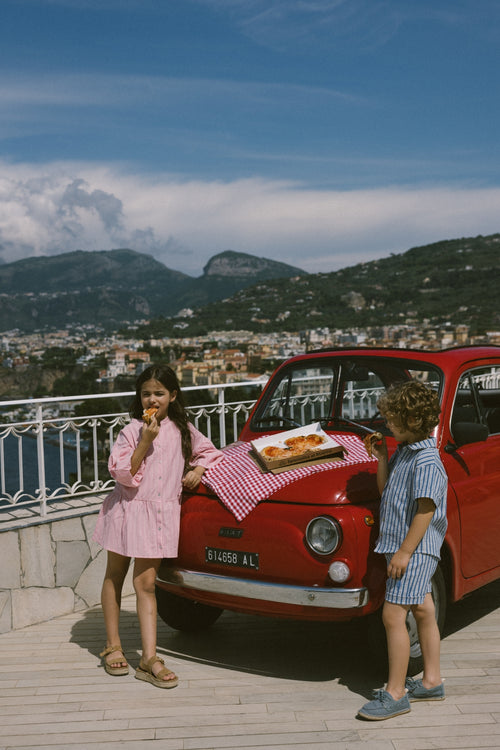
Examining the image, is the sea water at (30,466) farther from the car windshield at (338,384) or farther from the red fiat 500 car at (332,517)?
the car windshield at (338,384)

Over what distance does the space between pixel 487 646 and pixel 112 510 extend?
8.04 feet

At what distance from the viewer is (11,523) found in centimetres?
560

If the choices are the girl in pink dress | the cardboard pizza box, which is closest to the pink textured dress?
the girl in pink dress

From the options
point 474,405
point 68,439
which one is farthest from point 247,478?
point 68,439

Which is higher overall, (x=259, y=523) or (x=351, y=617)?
(x=259, y=523)

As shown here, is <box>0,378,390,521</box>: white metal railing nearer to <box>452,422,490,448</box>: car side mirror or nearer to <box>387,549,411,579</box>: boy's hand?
<box>452,422,490,448</box>: car side mirror

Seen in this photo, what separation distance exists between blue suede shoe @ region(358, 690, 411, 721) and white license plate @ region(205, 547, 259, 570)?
0.85 metres

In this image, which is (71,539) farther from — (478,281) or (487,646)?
(478,281)

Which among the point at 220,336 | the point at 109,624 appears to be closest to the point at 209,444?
the point at 109,624

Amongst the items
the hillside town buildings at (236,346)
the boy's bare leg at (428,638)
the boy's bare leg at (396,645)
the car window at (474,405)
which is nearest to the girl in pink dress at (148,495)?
the boy's bare leg at (396,645)

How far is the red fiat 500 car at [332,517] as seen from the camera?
12.2 feet

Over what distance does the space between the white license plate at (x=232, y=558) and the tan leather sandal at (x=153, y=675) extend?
25.9 inches

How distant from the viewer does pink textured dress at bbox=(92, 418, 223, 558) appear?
411 cm

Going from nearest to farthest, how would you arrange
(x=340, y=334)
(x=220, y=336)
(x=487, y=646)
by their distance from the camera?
(x=487, y=646)
(x=340, y=334)
(x=220, y=336)
